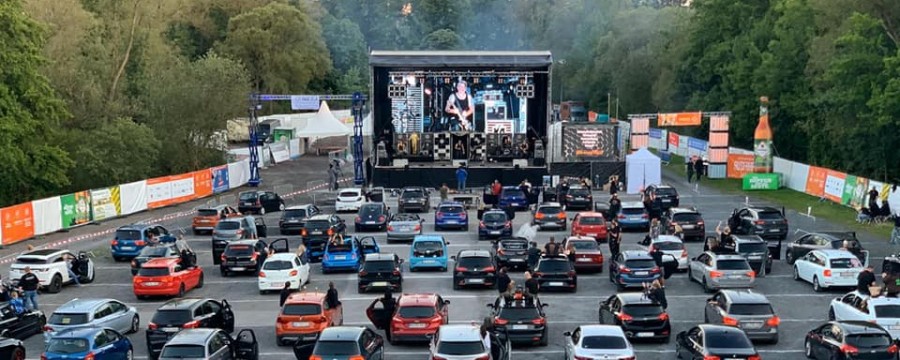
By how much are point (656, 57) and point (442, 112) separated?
51027mm

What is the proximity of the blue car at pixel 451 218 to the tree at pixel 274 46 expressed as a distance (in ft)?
207

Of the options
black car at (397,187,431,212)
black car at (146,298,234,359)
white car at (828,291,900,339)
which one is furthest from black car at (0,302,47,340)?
black car at (397,187,431,212)

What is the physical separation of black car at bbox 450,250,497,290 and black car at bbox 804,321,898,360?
11.6 meters

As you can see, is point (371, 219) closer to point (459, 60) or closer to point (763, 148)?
point (459, 60)

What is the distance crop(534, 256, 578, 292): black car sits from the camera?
1374 inches

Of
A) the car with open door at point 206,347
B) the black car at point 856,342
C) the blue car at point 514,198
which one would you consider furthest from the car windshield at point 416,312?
the blue car at point 514,198

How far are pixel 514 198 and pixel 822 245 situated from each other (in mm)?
17634

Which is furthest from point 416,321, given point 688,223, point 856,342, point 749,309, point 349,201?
point 349,201

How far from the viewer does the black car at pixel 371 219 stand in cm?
4891

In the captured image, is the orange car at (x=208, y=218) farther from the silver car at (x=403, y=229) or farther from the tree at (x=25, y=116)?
the tree at (x=25, y=116)

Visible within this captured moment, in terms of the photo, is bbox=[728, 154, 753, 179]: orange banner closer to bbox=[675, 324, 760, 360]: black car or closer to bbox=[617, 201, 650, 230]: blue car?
bbox=[617, 201, 650, 230]: blue car

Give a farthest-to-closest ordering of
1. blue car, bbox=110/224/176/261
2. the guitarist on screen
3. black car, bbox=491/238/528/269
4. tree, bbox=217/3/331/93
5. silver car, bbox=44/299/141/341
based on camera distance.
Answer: tree, bbox=217/3/331/93, the guitarist on screen, blue car, bbox=110/224/176/261, black car, bbox=491/238/528/269, silver car, bbox=44/299/141/341

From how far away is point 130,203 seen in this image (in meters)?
57.4

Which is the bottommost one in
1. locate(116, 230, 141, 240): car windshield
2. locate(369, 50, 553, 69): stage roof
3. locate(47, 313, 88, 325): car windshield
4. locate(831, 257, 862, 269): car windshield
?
locate(116, 230, 141, 240): car windshield
